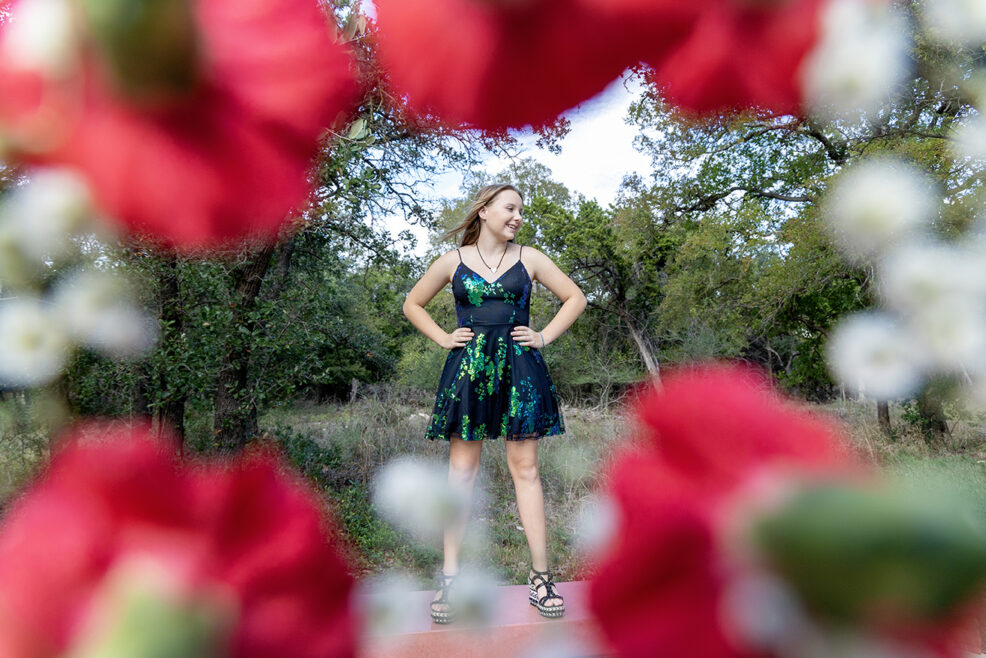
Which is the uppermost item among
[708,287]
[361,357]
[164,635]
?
[708,287]

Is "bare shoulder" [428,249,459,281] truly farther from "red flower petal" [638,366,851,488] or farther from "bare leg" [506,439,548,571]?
"red flower petal" [638,366,851,488]

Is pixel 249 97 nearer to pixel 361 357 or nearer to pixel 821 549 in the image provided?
pixel 821 549

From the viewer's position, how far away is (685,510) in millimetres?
54

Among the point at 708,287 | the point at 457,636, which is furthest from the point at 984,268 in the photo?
the point at 708,287

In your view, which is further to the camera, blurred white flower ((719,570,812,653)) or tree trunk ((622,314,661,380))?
tree trunk ((622,314,661,380))

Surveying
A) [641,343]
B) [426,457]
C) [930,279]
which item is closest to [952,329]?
[930,279]

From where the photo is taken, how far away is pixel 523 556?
2.14m

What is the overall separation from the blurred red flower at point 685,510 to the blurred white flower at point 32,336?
16 cm

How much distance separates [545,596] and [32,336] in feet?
3.95

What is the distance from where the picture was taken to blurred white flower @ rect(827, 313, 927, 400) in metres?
0.19

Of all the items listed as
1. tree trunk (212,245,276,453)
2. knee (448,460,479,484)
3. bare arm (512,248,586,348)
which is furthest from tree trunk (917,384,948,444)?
tree trunk (212,245,276,453)

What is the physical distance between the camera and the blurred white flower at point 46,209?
0.07m

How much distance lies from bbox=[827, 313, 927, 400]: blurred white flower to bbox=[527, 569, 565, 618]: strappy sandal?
1.06m

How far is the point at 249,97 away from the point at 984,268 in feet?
0.68
